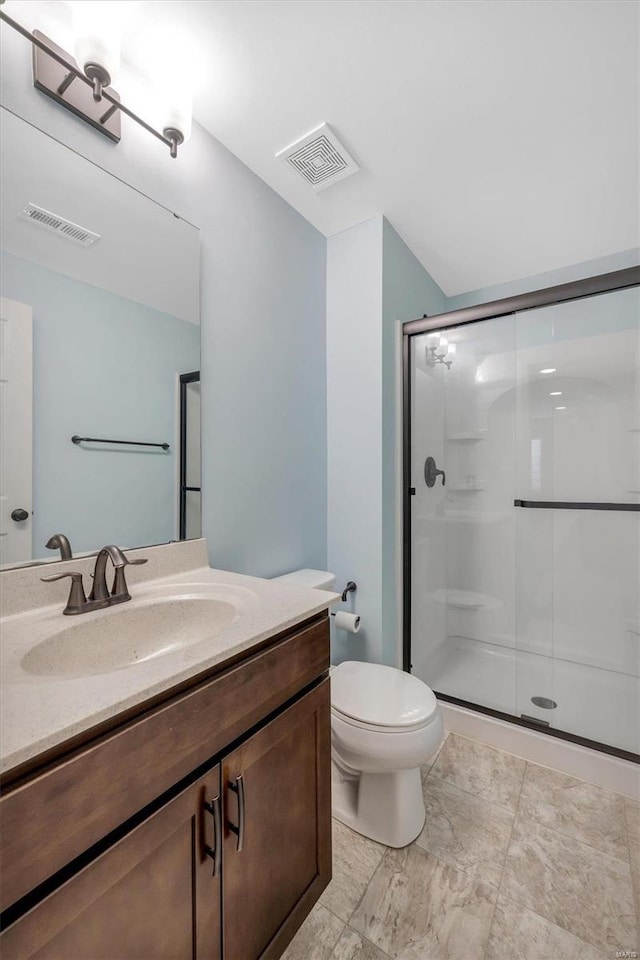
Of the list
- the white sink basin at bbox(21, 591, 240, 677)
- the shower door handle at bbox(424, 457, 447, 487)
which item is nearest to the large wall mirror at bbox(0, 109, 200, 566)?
the white sink basin at bbox(21, 591, 240, 677)

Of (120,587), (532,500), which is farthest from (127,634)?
(532,500)

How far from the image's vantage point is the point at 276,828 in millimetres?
892

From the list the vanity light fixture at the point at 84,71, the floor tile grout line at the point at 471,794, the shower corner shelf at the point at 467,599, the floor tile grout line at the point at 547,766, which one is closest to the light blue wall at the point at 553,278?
the shower corner shelf at the point at 467,599

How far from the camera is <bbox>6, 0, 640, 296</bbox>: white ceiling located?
3.50ft

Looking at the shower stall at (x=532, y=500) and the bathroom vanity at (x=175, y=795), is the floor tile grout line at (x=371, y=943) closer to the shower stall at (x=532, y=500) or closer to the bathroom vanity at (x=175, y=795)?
the bathroom vanity at (x=175, y=795)

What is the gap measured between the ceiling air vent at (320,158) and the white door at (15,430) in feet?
3.61

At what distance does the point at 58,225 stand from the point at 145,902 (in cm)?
141

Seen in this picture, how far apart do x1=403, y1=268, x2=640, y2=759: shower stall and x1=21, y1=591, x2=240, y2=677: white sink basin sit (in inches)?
45.9

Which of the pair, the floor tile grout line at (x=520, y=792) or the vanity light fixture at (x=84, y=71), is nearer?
the vanity light fixture at (x=84, y=71)

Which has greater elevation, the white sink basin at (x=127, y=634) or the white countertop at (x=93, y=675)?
the white countertop at (x=93, y=675)

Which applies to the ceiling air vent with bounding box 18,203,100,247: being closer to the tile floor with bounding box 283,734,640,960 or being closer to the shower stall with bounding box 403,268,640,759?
the shower stall with bounding box 403,268,640,759

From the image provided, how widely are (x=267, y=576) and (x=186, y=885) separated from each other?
0.99 meters

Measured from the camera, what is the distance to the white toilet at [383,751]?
1.24 meters

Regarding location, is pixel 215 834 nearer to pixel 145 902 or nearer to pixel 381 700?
pixel 145 902
